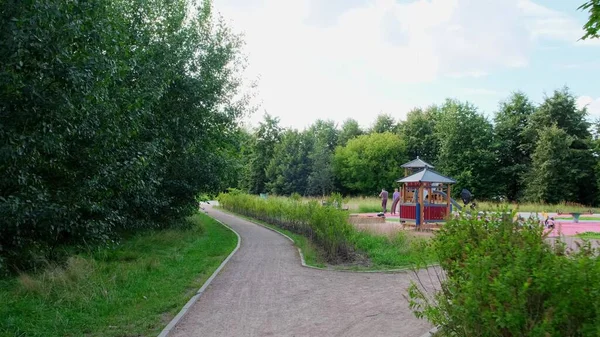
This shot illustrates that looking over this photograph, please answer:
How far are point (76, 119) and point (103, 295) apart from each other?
125 inches

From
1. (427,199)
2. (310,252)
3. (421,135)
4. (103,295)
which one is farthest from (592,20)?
(421,135)

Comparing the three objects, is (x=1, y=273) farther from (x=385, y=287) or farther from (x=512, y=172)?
(x=512, y=172)

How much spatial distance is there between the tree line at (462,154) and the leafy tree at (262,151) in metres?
0.15

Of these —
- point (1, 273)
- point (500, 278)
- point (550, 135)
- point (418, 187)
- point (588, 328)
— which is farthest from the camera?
point (550, 135)

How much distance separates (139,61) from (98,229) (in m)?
5.83

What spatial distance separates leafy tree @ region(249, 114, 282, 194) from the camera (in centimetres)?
6906

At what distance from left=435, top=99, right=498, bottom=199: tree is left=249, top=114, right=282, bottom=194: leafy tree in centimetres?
2418

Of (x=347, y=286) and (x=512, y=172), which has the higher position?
(x=512, y=172)

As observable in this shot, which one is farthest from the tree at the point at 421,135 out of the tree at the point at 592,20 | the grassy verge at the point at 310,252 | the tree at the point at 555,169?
the tree at the point at 592,20

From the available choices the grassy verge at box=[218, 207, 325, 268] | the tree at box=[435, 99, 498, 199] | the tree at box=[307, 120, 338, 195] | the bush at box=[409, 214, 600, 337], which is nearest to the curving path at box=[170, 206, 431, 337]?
the grassy verge at box=[218, 207, 325, 268]

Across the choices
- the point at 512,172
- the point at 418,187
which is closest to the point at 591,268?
the point at 418,187

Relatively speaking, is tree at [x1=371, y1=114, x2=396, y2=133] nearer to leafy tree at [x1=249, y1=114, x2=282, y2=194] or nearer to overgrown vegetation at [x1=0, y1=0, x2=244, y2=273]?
leafy tree at [x1=249, y1=114, x2=282, y2=194]

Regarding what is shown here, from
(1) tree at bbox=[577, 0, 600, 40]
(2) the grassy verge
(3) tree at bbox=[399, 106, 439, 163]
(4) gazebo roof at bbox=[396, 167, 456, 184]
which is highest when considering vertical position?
(3) tree at bbox=[399, 106, 439, 163]

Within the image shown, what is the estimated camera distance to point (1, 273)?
8.51 m
